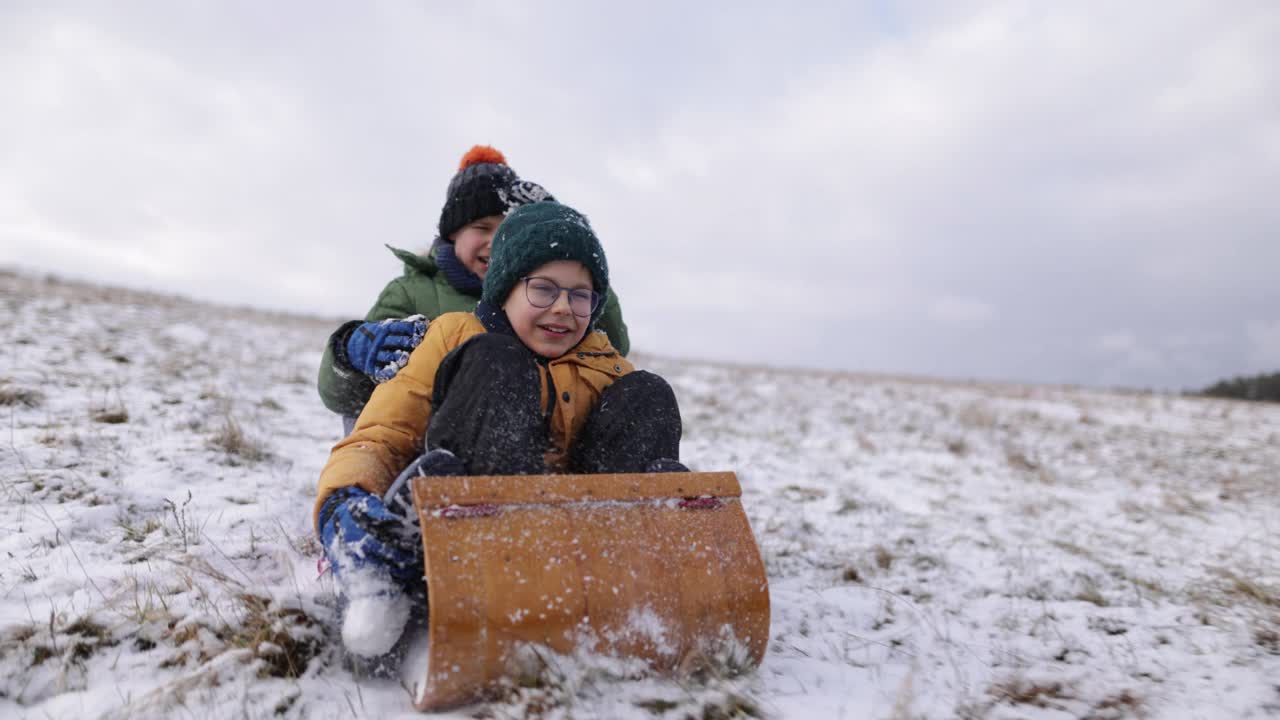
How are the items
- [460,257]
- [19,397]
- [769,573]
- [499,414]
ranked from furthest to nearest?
[19,397] < [460,257] < [769,573] < [499,414]

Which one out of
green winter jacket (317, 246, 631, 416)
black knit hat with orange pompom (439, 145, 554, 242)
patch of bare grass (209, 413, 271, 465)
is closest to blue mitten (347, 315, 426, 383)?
green winter jacket (317, 246, 631, 416)

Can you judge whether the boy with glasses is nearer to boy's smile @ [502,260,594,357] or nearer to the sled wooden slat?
boy's smile @ [502,260,594,357]

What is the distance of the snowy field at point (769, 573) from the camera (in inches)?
63.5

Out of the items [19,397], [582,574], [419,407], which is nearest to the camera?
[582,574]

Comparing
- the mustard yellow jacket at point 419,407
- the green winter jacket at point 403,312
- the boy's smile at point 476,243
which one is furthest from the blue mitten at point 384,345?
the boy's smile at point 476,243

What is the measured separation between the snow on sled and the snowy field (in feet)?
0.33

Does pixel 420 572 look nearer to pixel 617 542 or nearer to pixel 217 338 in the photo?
pixel 617 542

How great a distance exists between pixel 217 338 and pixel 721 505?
9.50 meters

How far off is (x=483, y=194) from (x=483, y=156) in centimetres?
34

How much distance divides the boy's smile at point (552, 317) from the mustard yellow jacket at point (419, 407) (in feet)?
0.21

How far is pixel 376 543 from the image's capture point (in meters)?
1.64

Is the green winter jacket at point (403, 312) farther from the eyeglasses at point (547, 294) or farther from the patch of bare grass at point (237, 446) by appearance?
the patch of bare grass at point (237, 446)

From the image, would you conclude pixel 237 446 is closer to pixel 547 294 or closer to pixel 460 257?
pixel 460 257

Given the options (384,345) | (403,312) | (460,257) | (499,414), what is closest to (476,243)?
(460,257)
